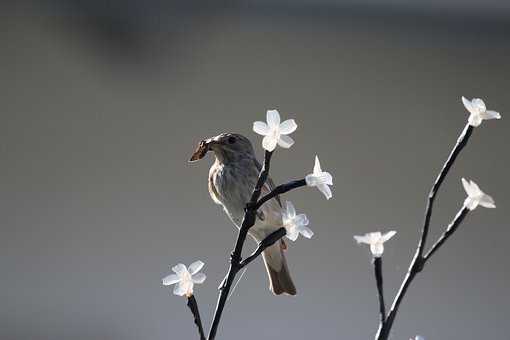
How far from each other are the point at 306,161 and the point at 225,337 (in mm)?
659

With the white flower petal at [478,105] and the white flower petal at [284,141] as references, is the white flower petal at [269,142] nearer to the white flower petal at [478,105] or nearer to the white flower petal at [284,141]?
the white flower petal at [284,141]

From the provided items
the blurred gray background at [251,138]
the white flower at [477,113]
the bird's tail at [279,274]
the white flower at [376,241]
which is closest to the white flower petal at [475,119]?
the white flower at [477,113]

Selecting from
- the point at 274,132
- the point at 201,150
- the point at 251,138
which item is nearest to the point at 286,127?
the point at 274,132

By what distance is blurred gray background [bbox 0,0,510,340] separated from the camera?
9.30ft

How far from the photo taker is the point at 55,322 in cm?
282

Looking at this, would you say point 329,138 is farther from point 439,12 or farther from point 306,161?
point 439,12

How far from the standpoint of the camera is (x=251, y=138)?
2828 millimetres

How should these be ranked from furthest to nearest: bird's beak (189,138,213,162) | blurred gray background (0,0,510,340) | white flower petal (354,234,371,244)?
1. blurred gray background (0,0,510,340)
2. bird's beak (189,138,213,162)
3. white flower petal (354,234,371,244)

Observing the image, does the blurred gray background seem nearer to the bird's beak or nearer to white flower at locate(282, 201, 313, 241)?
the bird's beak

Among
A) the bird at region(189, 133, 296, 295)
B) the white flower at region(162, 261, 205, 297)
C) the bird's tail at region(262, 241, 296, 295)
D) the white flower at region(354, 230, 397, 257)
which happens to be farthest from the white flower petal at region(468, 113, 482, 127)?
the bird's tail at region(262, 241, 296, 295)

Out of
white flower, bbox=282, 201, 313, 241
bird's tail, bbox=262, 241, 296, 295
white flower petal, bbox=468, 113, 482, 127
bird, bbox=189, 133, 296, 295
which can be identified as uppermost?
bird, bbox=189, 133, 296, 295

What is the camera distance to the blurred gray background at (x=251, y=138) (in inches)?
112

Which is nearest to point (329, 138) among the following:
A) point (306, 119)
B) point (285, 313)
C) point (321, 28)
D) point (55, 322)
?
point (306, 119)

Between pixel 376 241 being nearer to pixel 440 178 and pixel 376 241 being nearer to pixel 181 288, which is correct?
pixel 440 178
